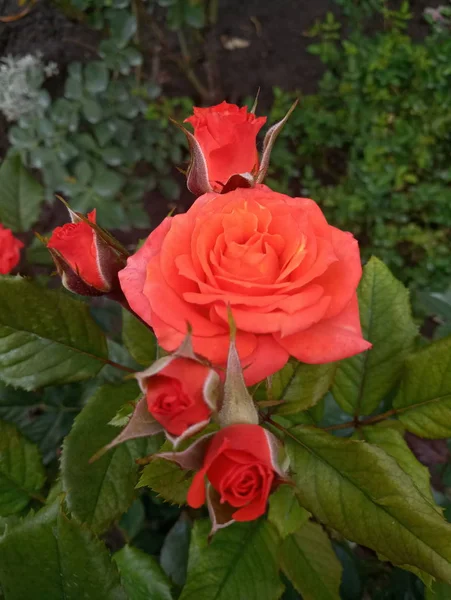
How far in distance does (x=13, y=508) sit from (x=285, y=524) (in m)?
0.38

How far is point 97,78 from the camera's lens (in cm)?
145

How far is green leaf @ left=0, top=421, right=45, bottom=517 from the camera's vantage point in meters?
0.76

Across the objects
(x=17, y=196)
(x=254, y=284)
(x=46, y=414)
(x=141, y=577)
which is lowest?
(x=46, y=414)

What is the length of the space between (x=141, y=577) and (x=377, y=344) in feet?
1.45

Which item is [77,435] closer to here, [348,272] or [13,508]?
[13,508]

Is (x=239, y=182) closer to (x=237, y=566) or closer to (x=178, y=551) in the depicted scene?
(x=237, y=566)

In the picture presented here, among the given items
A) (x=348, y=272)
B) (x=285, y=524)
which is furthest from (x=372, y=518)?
(x=348, y=272)

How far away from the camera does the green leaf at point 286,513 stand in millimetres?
658

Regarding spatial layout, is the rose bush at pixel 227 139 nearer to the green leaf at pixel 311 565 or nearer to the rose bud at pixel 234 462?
the rose bud at pixel 234 462

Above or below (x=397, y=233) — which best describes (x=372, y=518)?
above

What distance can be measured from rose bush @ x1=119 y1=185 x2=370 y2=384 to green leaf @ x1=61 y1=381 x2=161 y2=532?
0.27 m

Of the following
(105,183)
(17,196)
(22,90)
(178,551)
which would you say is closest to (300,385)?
(178,551)

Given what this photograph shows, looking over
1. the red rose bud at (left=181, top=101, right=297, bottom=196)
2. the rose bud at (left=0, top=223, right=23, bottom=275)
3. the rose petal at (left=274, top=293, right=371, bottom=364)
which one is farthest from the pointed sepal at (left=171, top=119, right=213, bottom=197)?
the rose bud at (left=0, top=223, right=23, bottom=275)

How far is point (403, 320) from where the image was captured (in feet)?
2.43
